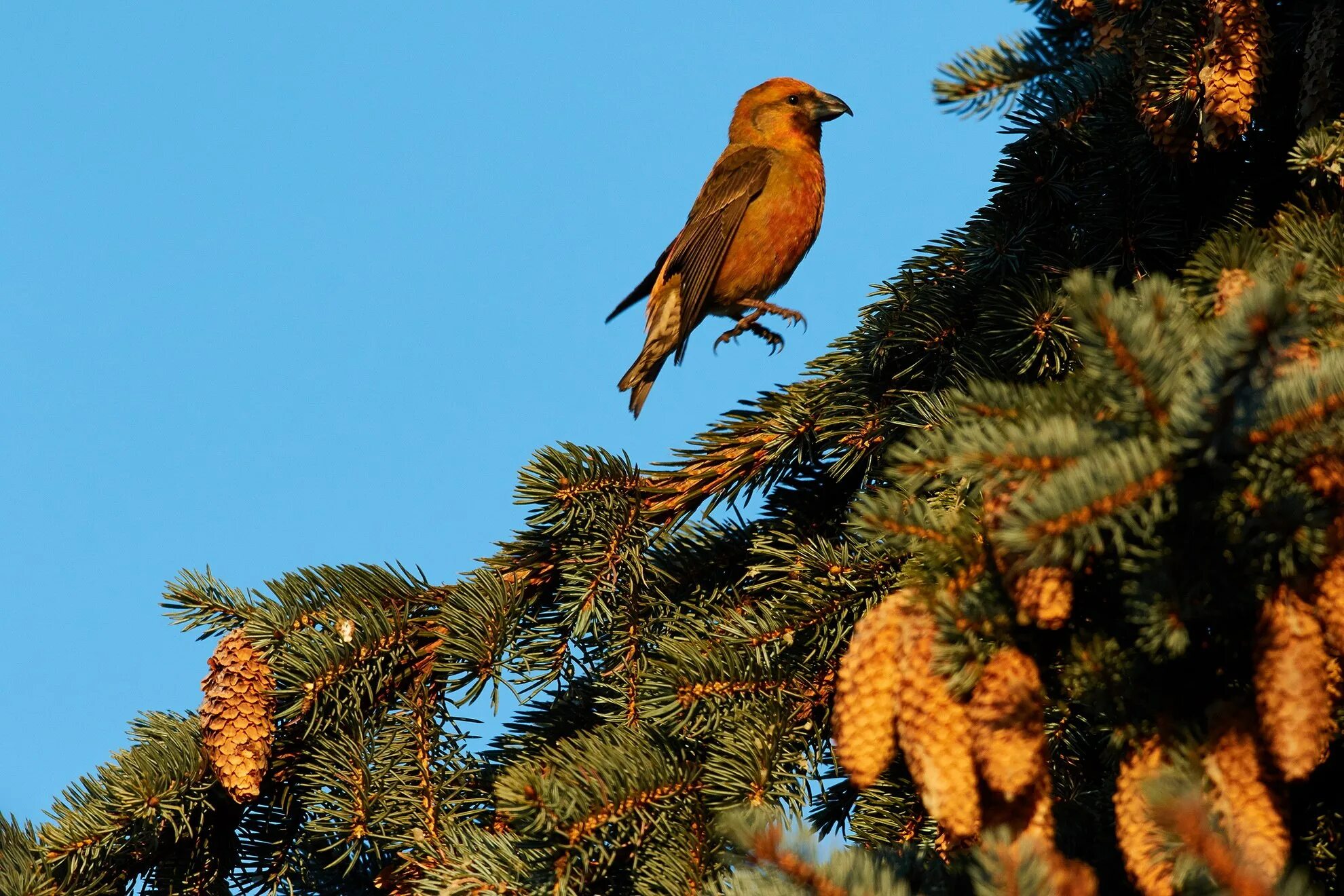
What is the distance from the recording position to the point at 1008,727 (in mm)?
1454

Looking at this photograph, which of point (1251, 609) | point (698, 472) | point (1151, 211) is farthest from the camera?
point (698, 472)

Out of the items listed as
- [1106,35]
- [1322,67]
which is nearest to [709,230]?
[1106,35]

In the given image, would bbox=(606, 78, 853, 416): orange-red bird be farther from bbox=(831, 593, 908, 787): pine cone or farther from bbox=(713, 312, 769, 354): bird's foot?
bbox=(831, 593, 908, 787): pine cone

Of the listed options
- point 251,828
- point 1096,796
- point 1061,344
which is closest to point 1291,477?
point 1096,796

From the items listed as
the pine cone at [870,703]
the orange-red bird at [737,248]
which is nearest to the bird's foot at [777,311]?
the orange-red bird at [737,248]

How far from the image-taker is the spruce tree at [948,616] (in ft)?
4.52

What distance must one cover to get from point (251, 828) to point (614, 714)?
820mm

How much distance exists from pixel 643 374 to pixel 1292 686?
15.6 feet

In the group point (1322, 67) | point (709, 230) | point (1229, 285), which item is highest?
point (709, 230)

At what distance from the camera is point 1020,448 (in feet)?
4.54

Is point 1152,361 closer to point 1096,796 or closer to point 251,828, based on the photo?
point 1096,796

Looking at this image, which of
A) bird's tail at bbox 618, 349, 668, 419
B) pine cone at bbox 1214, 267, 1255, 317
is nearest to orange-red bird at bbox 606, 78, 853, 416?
bird's tail at bbox 618, 349, 668, 419

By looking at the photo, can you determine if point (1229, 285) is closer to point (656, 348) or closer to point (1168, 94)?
point (1168, 94)

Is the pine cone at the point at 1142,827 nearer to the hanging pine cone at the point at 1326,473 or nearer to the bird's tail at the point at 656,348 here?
the hanging pine cone at the point at 1326,473
